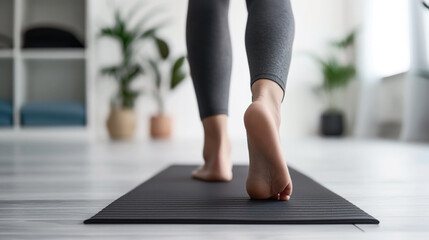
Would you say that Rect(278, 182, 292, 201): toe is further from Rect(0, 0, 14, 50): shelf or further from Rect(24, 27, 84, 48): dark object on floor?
Rect(0, 0, 14, 50): shelf

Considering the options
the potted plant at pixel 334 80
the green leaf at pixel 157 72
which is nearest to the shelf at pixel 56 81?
the green leaf at pixel 157 72

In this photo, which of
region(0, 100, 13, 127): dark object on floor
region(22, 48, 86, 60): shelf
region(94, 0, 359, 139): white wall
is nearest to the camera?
region(0, 100, 13, 127): dark object on floor

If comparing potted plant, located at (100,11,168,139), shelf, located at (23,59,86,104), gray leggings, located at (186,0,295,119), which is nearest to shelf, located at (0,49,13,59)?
shelf, located at (23,59,86,104)

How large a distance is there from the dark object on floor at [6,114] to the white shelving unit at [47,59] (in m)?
0.12

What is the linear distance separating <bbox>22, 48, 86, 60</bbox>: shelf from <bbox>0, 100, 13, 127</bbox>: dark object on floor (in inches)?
15.9

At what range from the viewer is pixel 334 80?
4.03 meters

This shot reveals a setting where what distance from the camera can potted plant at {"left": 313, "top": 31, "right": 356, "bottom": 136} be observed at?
Answer: 4.02m

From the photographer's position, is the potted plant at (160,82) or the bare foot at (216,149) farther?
the potted plant at (160,82)

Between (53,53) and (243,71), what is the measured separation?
71.2 inches

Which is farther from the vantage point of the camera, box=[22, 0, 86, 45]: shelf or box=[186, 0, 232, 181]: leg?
box=[22, 0, 86, 45]: shelf

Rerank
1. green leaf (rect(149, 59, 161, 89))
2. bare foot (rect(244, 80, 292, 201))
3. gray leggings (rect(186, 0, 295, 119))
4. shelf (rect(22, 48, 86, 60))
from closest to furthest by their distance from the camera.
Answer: bare foot (rect(244, 80, 292, 201)), gray leggings (rect(186, 0, 295, 119)), shelf (rect(22, 48, 86, 60)), green leaf (rect(149, 59, 161, 89))

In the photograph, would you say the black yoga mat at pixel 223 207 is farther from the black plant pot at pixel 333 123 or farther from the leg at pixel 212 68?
the black plant pot at pixel 333 123

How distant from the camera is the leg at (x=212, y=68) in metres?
0.91

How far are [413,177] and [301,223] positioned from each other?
714 mm
